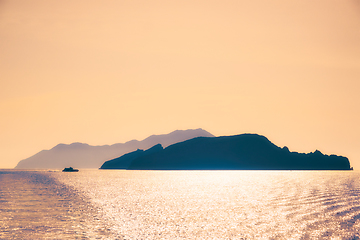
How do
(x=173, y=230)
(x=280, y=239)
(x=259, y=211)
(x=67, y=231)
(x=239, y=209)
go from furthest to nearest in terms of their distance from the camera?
1. (x=239, y=209)
2. (x=259, y=211)
3. (x=173, y=230)
4. (x=67, y=231)
5. (x=280, y=239)

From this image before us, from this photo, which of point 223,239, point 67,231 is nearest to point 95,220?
point 67,231

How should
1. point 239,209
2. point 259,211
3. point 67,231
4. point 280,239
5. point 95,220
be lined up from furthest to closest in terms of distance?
point 239,209 < point 259,211 < point 95,220 < point 67,231 < point 280,239

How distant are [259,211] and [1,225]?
122 feet

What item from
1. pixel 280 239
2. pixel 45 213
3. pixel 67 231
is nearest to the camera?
pixel 280 239

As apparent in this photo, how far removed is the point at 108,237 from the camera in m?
38.4

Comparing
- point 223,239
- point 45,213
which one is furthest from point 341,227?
point 45,213

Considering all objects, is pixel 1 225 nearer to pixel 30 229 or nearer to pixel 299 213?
pixel 30 229

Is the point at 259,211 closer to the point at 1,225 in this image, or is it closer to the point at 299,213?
the point at 299,213

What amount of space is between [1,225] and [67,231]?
833 centimetres

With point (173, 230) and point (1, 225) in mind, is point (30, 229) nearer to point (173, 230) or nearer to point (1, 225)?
point (1, 225)

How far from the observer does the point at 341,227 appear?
45.3m

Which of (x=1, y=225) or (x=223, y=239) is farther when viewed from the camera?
(x=1, y=225)

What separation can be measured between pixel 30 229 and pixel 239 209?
3538 centimetres

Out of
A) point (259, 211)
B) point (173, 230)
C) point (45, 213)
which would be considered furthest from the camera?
point (259, 211)
